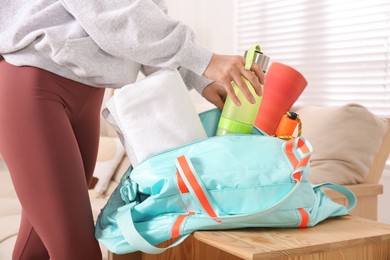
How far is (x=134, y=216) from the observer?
1.09 metres

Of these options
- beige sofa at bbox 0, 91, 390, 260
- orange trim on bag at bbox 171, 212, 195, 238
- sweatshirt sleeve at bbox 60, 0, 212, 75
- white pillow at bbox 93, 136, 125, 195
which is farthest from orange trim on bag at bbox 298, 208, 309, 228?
white pillow at bbox 93, 136, 125, 195

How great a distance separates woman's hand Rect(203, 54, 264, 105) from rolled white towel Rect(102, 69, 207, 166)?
9 cm

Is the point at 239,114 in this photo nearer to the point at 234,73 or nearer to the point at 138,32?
the point at 234,73

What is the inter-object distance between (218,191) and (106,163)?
178 centimetres

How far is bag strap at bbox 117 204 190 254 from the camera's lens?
1019 mm

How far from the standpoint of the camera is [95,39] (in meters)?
1.09

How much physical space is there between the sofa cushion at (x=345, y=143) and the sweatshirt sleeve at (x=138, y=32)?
87cm

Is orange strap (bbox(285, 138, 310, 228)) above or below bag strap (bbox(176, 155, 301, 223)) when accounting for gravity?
above

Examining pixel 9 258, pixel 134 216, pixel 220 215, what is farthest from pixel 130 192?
pixel 9 258

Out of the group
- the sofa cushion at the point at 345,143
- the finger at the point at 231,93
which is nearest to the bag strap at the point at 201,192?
the finger at the point at 231,93

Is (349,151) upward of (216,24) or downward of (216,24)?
upward

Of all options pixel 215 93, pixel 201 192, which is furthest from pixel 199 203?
pixel 215 93

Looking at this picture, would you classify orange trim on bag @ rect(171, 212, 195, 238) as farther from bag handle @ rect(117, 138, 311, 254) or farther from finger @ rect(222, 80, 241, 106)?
finger @ rect(222, 80, 241, 106)

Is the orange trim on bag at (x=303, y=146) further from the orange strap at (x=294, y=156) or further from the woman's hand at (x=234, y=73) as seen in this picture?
the woman's hand at (x=234, y=73)
